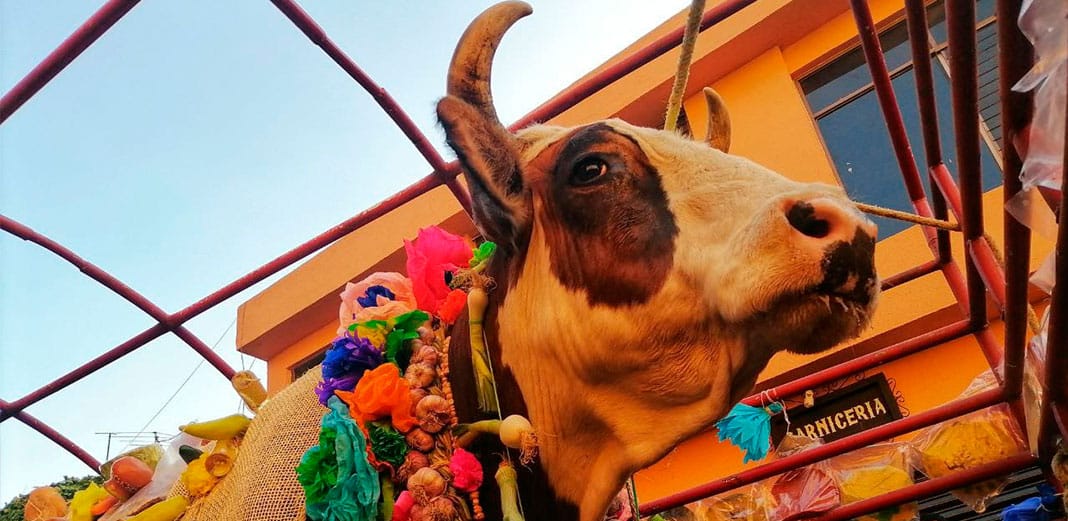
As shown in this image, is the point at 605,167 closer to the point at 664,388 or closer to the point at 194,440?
the point at 664,388

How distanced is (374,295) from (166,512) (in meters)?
0.82

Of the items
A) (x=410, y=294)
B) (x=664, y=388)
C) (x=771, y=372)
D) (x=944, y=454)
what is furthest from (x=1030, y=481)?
(x=410, y=294)

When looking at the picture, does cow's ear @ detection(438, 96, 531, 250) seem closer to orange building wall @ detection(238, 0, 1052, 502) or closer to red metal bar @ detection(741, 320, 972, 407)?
red metal bar @ detection(741, 320, 972, 407)

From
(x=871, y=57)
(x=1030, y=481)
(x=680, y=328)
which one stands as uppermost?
(x=871, y=57)

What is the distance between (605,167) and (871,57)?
1056mm

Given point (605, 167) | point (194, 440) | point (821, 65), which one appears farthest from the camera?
point (821, 65)

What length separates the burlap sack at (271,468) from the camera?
1.72 metres

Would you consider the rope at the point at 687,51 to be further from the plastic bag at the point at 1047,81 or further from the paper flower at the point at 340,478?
the paper flower at the point at 340,478

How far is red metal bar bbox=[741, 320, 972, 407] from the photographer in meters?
2.55

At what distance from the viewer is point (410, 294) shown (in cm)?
224

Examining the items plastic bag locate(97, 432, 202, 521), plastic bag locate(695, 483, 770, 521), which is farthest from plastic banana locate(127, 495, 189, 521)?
plastic bag locate(695, 483, 770, 521)

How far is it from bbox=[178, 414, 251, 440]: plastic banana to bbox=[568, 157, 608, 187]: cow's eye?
4.04 feet

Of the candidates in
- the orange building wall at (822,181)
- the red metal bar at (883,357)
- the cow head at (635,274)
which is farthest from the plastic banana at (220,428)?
the orange building wall at (822,181)

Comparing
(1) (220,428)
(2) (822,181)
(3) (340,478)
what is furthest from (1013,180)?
(2) (822,181)
